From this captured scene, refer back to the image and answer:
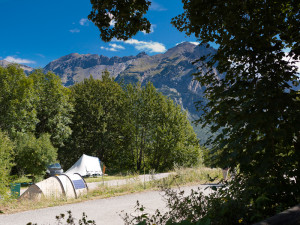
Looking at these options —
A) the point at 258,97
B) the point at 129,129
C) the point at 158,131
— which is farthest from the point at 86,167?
the point at 258,97

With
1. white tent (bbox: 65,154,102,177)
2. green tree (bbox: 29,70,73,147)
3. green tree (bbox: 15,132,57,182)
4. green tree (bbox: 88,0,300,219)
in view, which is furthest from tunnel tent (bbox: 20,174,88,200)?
green tree (bbox: 29,70,73,147)

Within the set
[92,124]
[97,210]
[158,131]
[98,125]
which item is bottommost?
[97,210]

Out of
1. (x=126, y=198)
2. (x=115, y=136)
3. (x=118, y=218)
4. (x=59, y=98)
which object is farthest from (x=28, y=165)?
(x=118, y=218)

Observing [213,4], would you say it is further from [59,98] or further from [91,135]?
[91,135]

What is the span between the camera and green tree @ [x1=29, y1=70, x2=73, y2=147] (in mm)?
29906

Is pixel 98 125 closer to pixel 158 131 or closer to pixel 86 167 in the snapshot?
pixel 86 167

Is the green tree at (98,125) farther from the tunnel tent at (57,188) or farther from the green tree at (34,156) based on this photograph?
the tunnel tent at (57,188)

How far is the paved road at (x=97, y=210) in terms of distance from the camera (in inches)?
284

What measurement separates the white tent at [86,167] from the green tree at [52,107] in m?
5.30

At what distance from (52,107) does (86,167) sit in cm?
961

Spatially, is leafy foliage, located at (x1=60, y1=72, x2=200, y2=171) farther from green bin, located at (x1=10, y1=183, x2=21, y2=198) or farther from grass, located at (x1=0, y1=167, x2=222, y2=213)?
green bin, located at (x1=10, y1=183, x2=21, y2=198)

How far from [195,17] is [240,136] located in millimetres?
1981

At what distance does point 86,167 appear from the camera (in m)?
25.6

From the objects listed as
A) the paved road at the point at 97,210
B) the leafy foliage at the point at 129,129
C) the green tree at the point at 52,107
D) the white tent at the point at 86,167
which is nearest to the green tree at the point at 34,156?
the white tent at the point at 86,167
